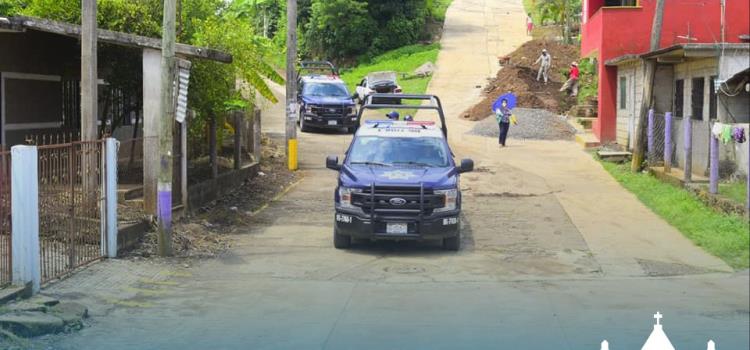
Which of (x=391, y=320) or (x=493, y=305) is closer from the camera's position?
(x=391, y=320)

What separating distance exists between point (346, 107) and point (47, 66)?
1382 centimetres

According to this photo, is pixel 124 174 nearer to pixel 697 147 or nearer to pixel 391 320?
pixel 391 320

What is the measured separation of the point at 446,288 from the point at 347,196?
280 cm

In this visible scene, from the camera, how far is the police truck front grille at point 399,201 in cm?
1265

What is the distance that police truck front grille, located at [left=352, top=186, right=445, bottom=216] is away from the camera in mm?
12648

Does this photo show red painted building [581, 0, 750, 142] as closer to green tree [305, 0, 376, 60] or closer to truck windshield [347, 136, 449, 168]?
truck windshield [347, 136, 449, 168]

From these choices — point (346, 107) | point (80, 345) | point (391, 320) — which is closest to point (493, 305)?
point (391, 320)

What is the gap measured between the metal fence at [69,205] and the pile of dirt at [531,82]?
73.4 ft

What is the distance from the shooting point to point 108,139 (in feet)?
38.7

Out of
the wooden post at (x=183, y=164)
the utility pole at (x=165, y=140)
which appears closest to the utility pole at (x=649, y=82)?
the wooden post at (x=183, y=164)

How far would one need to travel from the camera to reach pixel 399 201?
12.7 meters

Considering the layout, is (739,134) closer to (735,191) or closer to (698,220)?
(735,191)

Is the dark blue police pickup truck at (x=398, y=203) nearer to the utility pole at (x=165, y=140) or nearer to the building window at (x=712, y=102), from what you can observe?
the utility pole at (x=165, y=140)

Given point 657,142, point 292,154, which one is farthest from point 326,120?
point 657,142
